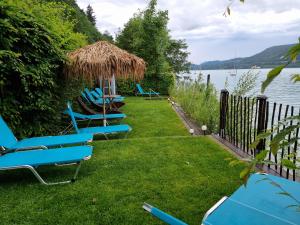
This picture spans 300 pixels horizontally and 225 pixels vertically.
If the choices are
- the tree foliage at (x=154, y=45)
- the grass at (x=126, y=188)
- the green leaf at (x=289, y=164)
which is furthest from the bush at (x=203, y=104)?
the tree foliage at (x=154, y=45)

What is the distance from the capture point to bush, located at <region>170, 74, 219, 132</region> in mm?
7199

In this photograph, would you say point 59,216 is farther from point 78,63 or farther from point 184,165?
point 78,63

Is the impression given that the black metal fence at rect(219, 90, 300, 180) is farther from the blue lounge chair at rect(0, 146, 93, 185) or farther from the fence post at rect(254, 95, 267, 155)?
the blue lounge chair at rect(0, 146, 93, 185)

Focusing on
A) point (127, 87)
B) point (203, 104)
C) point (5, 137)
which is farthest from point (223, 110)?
point (127, 87)

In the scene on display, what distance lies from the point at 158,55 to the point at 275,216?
18733 mm

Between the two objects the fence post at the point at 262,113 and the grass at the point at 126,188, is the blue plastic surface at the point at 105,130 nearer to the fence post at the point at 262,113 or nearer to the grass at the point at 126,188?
the grass at the point at 126,188

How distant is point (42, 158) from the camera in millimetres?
3721

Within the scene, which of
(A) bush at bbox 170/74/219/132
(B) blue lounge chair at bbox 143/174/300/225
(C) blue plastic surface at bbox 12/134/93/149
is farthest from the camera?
(A) bush at bbox 170/74/219/132

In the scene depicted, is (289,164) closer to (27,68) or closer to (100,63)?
(27,68)

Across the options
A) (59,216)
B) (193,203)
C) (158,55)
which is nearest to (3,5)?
(59,216)

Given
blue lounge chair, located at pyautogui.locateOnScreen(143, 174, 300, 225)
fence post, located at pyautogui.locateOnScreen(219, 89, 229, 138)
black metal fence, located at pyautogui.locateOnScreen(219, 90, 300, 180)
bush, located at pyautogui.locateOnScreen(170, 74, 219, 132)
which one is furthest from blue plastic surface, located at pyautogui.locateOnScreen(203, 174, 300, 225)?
bush, located at pyautogui.locateOnScreen(170, 74, 219, 132)

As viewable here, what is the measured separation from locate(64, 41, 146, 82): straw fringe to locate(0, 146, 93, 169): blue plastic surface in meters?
3.22

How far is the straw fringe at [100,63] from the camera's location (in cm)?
680

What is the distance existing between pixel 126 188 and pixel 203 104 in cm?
544
